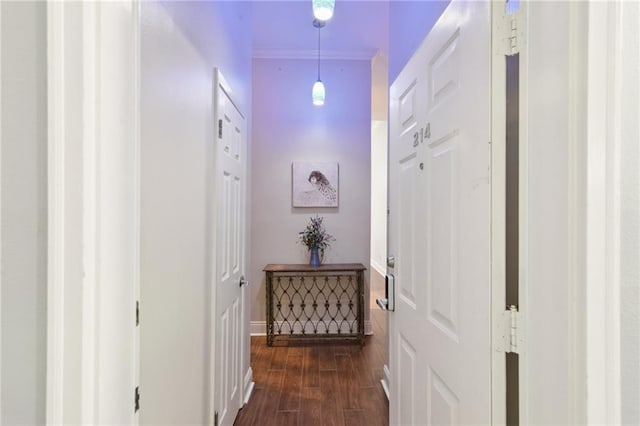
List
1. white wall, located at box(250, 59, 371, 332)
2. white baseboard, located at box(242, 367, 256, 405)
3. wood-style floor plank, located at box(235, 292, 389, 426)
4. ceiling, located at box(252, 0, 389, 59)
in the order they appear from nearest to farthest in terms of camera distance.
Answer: wood-style floor plank, located at box(235, 292, 389, 426)
white baseboard, located at box(242, 367, 256, 405)
ceiling, located at box(252, 0, 389, 59)
white wall, located at box(250, 59, 371, 332)

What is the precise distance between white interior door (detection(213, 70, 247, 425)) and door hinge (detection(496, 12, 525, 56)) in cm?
128

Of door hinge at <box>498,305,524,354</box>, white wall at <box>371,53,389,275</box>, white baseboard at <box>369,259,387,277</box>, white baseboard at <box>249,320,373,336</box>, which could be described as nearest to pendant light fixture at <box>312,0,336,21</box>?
door hinge at <box>498,305,524,354</box>

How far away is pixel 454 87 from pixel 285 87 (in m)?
2.90

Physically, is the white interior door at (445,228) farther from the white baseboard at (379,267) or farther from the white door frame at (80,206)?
the white baseboard at (379,267)

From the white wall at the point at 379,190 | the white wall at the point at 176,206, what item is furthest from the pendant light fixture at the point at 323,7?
the white wall at the point at 379,190

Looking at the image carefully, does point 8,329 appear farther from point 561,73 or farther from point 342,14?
point 342,14

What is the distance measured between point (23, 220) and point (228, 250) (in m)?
1.32

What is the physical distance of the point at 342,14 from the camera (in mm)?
2781

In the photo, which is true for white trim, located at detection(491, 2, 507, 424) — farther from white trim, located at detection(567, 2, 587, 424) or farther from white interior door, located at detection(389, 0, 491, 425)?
white trim, located at detection(567, 2, 587, 424)

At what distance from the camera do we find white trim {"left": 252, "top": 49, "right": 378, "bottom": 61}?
343cm

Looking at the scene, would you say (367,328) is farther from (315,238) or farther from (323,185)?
(323,185)

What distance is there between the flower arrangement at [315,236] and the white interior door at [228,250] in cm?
118

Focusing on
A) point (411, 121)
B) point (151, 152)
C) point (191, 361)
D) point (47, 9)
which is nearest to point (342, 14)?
point (411, 121)

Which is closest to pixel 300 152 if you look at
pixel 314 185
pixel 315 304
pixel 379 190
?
pixel 314 185
